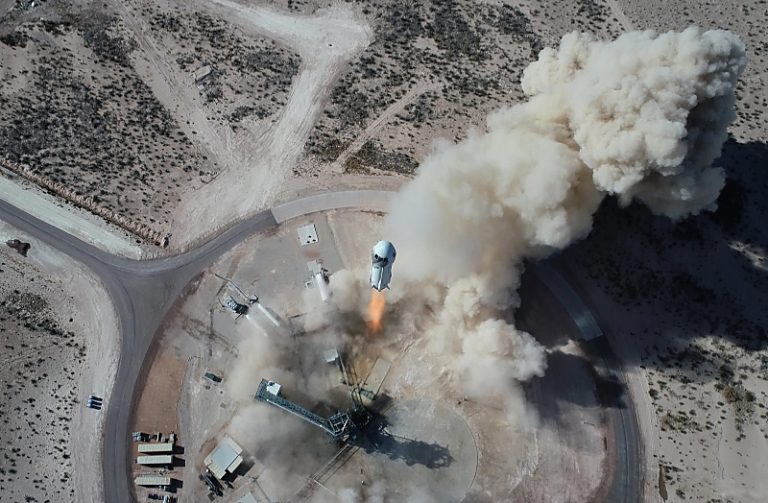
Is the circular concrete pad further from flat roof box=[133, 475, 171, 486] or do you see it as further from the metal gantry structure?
flat roof box=[133, 475, 171, 486]

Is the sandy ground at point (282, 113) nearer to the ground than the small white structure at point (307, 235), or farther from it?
farther from it

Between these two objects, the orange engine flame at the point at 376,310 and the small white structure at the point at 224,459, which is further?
the orange engine flame at the point at 376,310

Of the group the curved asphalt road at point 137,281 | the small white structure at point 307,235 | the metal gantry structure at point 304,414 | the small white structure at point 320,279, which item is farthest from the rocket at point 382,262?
the curved asphalt road at point 137,281

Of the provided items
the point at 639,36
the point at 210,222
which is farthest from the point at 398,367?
the point at 639,36

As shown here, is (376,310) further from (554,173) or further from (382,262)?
(554,173)

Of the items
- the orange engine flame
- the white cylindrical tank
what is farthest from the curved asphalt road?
the orange engine flame

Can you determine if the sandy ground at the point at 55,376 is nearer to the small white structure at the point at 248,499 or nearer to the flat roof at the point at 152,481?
the flat roof at the point at 152,481
